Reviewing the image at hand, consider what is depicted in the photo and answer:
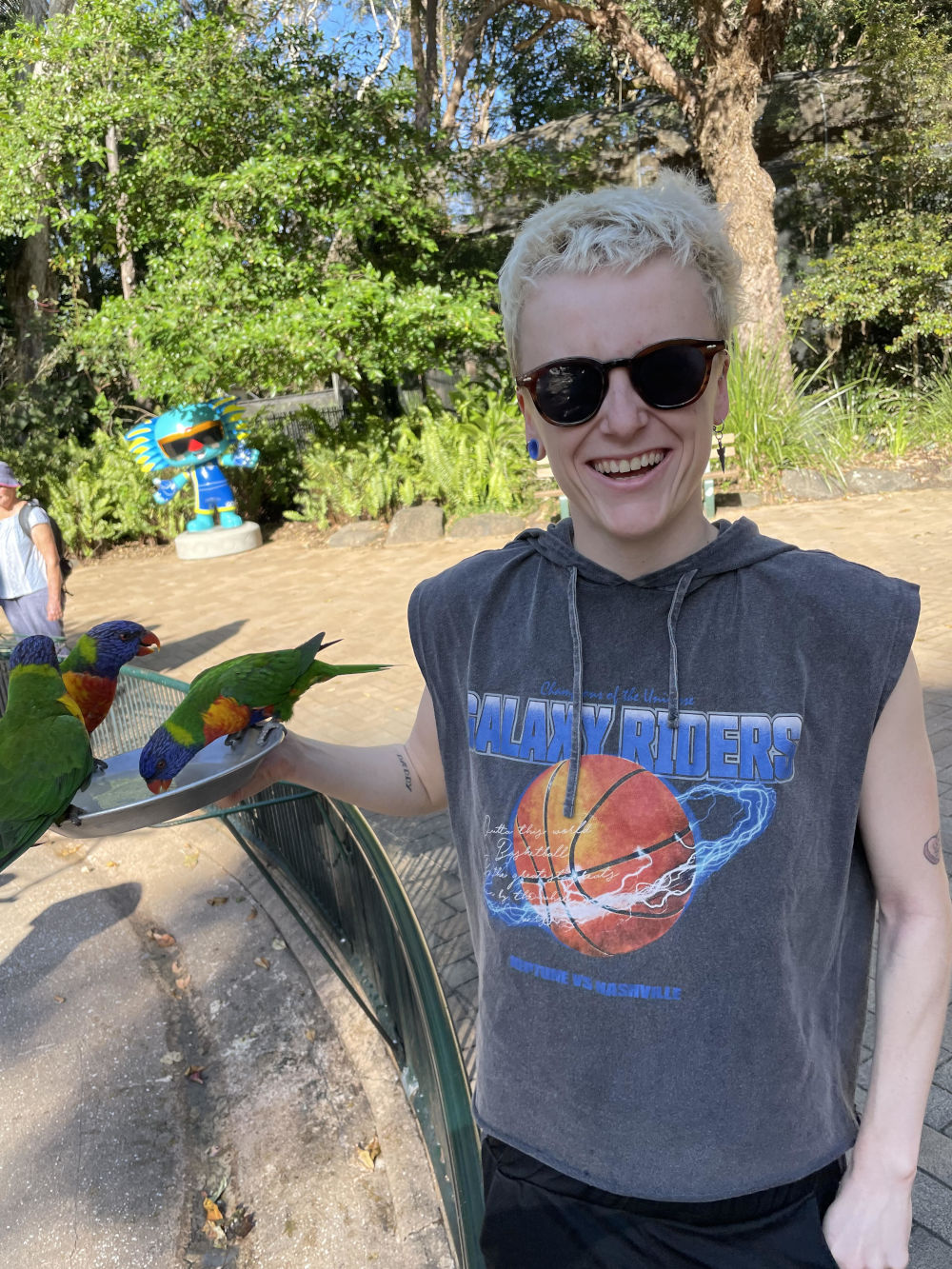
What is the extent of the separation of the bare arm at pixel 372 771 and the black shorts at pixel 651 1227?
0.57 meters

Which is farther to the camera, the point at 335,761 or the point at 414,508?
the point at 414,508

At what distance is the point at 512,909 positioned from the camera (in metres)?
1.19

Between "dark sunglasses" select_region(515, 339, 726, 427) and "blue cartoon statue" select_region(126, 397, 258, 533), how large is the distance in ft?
37.0

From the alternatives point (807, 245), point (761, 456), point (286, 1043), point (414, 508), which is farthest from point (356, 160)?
point (286, 1043)

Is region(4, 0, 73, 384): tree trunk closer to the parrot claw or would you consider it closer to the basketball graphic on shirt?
the parrot claw

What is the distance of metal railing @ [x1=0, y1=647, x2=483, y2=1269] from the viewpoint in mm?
1801

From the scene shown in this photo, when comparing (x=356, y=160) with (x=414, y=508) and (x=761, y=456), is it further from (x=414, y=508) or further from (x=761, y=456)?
(x=761, y=456)

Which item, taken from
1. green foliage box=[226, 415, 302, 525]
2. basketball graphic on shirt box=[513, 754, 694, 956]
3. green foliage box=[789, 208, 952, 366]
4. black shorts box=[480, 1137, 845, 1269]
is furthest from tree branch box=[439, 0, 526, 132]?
black shorts box=[480, 1137, 845, 1269]

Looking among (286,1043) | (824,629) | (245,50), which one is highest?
(245,50)

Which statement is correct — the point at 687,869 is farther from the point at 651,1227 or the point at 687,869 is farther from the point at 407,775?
the point at 407,775

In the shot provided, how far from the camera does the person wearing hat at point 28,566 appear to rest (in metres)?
5.55

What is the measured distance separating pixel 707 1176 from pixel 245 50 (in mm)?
12998

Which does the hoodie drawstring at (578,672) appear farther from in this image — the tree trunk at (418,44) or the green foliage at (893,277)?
the tree trunk at (418,44)

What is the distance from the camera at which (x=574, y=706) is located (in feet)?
3.96
